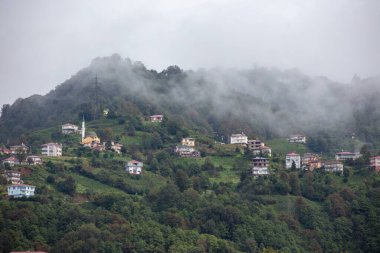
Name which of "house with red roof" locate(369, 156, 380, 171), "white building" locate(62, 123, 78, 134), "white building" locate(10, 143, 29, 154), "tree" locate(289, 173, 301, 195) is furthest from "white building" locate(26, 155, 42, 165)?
"house with red roof" locate(369, 156, 380, 171)

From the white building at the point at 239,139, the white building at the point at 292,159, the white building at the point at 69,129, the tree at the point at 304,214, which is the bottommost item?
the tree at the point at 304,214

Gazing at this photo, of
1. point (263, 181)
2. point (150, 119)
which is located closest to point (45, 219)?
point (263, 181)

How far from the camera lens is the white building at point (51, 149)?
9244 cm

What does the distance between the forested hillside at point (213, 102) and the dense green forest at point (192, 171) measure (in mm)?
222

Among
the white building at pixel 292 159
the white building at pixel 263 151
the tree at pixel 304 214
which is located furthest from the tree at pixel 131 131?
the tree at pixel 304 214

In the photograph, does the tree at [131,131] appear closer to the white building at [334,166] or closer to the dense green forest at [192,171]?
the dense green forest at [192,171]

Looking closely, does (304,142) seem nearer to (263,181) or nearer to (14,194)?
(263,181)

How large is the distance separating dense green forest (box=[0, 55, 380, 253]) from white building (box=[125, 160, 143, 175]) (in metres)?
1.29

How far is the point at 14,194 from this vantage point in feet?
244

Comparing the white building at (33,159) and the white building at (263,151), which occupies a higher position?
the white building at (263,151)

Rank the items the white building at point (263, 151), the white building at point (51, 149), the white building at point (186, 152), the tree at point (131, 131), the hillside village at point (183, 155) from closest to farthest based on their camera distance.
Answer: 1. the hillside village at point (183, 155)
2. the white building at point (51, 149)
3. the white building at point (186, 152)
4. the white building at point (263, 151)
5. the tree at point (131, 131)

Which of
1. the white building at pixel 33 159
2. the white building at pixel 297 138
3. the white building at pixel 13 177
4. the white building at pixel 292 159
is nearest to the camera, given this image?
the white building at pixel 13 177

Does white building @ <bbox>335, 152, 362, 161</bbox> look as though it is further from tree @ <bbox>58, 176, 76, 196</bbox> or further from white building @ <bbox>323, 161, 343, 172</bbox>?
tree @ <bbox>58, 176, 76, 196</bbox>

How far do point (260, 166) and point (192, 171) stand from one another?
7470 millimetres
